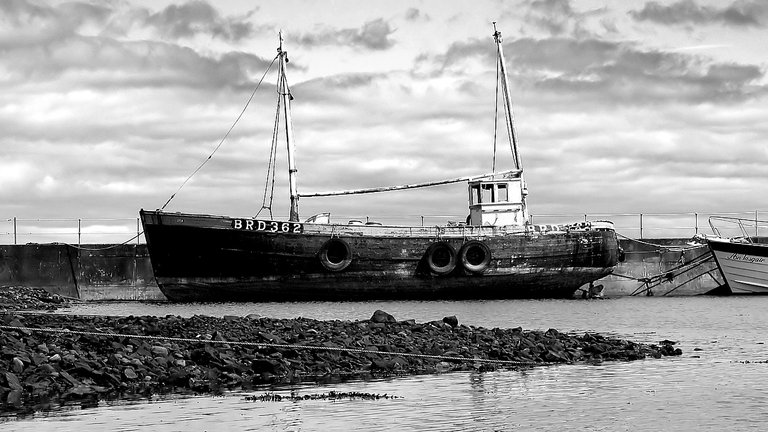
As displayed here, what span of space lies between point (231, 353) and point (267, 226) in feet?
88.6

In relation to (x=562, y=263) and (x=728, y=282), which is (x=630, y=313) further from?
(x=728, y=282)

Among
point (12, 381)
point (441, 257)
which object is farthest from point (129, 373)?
point (441, 257)

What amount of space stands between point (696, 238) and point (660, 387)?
38.0 m

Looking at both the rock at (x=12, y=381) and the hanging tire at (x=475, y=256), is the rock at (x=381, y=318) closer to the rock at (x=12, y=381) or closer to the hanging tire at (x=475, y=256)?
the rock at (x=12, y=381)

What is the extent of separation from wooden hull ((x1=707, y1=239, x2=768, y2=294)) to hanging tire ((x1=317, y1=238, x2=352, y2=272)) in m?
16.2

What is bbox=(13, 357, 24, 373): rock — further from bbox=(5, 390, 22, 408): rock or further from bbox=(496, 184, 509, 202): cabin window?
bbox=(496, 184, 509, 202): cabin window

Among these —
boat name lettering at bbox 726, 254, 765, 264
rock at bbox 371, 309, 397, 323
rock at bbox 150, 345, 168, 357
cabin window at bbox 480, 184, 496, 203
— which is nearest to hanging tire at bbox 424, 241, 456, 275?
cabin window at bbox 480, 184, 496, 203

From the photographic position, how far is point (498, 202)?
167 ft

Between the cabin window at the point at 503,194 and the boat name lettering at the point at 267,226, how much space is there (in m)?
8.97

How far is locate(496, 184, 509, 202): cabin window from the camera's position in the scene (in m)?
50.8

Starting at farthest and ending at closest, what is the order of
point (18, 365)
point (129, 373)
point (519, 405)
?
point (129, 373)
point (18, 365)
point (519, 405)

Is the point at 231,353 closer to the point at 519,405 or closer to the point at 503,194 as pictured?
the point at 519,405

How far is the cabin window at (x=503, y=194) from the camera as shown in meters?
50.8

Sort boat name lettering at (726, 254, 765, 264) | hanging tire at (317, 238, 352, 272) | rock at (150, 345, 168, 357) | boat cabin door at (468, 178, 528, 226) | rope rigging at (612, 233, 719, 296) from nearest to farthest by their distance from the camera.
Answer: rock at (150, 345, 168, 357) < hanging tire at (317, 238, 352, 272) < boat cabin door at (468, 178, 528, 226) < boat name lettering at (726, 254, 765, 264) < rope rigging at (612, 233, 719, 296)
